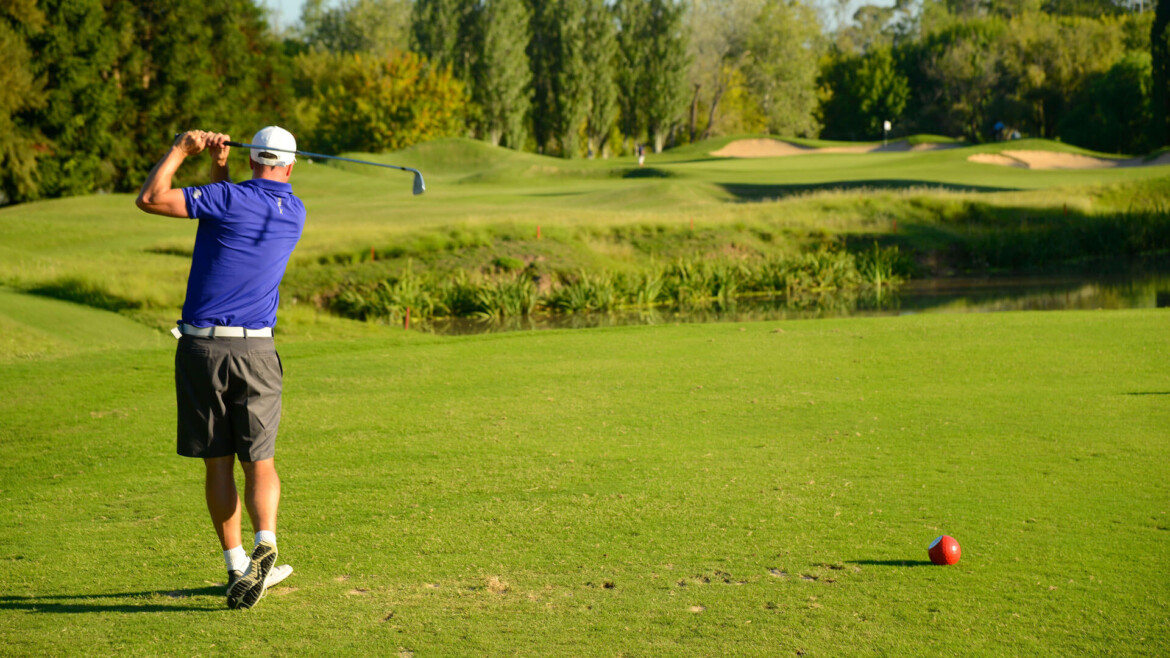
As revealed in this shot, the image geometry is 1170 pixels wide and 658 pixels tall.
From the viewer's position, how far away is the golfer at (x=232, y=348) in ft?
16.1

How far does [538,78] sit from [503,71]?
20.8 feet

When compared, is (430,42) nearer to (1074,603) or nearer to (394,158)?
(394,158)

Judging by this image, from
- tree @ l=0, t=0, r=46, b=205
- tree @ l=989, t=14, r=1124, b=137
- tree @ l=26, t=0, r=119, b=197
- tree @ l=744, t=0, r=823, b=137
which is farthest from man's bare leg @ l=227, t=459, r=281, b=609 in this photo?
tree @ l=744, t=0, r=823, b=137

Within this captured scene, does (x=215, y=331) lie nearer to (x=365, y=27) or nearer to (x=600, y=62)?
(x=600, y=62)

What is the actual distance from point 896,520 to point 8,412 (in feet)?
25.6

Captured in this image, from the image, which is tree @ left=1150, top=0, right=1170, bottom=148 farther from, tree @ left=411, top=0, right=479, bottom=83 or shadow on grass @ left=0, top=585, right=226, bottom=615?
shadow on grass @ left=0, top=585, right=226, bottom=615

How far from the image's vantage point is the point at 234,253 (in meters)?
4.98

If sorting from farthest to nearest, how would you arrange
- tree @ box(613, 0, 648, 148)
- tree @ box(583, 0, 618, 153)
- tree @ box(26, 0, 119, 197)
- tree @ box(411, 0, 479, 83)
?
tree @ box(613, 0, 648, 148) < tree @ box(583, 0, 618, 153) < tree @ box(411, 0, 479, 83) < tree @ box(26, 0, 119, 197)

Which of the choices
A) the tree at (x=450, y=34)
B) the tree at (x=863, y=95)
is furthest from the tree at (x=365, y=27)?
the tree at (x=863, y=95)

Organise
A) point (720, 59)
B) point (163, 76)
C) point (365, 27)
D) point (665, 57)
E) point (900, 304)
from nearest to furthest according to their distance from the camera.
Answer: point (900, 304)
point (163, 76)
point (665, 57)
point (720, 59)
point (365, 27)

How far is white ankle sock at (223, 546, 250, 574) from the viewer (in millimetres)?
4961

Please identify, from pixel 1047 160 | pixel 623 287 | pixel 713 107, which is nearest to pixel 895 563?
pixel 623 287

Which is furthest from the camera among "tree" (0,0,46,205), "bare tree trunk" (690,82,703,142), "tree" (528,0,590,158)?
"bare tree trunk" (690,82,703,142)

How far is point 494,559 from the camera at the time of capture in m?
5.41
